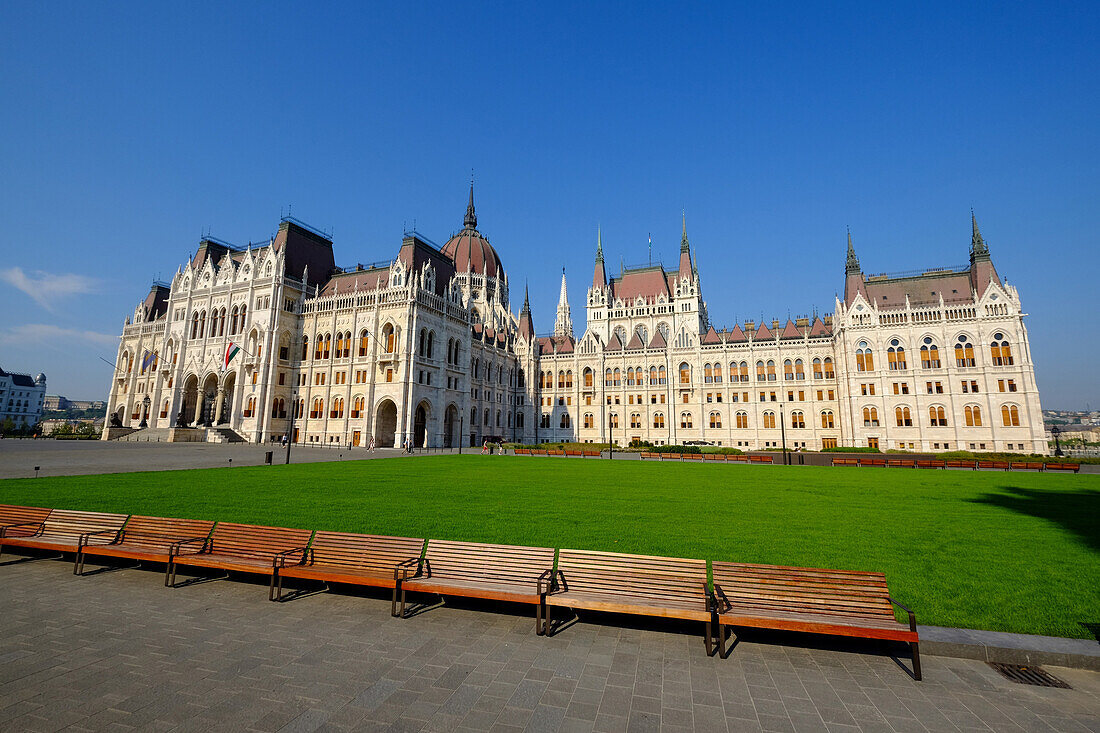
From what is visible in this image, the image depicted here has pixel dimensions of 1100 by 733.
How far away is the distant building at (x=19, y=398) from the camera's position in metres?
124

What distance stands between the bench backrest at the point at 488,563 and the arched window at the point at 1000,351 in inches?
2306

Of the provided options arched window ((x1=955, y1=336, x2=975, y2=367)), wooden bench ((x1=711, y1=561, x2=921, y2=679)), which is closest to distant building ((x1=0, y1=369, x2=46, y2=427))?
wooden bench ((x1=711, y1=561, x2=921, y2=679))

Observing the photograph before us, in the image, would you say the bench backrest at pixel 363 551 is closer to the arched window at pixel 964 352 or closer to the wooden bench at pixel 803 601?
the wooden bench at pixel 803 601

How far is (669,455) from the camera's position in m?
41.7

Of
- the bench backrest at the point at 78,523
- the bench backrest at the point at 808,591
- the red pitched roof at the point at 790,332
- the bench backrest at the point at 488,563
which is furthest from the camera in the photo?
the red pitched roof at the point at 790,332

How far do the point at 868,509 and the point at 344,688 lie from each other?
1480 centimetres

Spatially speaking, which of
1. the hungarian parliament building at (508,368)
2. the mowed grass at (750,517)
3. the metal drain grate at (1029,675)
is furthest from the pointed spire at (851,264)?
the metal drain grate at (1029,675)

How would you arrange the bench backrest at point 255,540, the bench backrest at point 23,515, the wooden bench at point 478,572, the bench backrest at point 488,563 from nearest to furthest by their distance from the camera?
the wooden bench at point 478,572 → the bench backrest at point 488,563 → the bench backrest at point 255,540 → the bench backrest at point 23,515

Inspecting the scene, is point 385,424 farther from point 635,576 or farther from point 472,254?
point 635,576

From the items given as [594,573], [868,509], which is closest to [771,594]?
[594,573]

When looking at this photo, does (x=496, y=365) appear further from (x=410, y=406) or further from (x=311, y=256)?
(x=311, y=256)

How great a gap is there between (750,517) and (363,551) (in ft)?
31.9

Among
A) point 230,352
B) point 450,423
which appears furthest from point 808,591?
point 230,352

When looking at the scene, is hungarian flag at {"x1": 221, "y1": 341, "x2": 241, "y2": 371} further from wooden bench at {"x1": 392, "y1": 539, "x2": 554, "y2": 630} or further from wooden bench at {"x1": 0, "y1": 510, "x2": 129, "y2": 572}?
wooden bench at {"x1": 392, "y1": 539, "x2": 554, "y2": 630}
